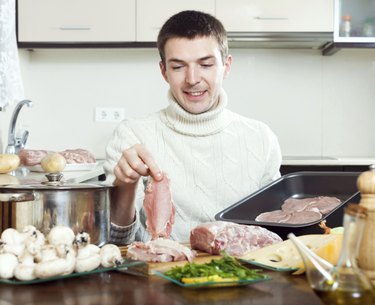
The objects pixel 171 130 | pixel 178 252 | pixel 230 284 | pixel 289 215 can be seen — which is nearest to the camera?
pixel 230 284

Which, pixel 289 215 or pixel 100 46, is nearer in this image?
pixel 289 215

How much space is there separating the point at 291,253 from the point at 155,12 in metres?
2.65

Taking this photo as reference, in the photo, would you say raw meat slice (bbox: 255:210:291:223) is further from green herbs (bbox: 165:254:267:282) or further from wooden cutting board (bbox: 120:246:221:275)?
green herbs (bbox: 165:254:267:282)

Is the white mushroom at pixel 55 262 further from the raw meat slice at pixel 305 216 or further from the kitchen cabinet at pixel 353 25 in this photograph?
the kitchen cabinet at pixel 353 25

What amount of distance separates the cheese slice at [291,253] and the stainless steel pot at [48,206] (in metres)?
0.29

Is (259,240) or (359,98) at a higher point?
(359,98)

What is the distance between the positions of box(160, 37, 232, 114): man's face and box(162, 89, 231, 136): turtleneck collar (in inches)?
1.6

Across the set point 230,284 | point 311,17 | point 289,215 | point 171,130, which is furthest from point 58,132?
point 230,284

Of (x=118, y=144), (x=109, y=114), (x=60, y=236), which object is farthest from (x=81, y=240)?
(x=109, y=114)

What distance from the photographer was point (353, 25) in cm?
361

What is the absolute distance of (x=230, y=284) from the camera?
0.95 metres

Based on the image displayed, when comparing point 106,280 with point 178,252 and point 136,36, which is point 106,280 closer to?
point 178,252

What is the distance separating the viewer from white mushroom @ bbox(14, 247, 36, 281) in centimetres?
96

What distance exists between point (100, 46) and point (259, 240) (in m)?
2.56
